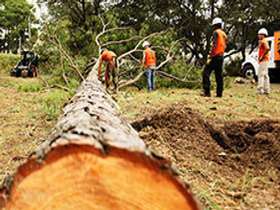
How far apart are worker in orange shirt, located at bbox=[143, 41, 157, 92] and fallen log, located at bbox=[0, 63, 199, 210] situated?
33.5ft

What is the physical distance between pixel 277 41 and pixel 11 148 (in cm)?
1330

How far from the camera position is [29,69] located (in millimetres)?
20297

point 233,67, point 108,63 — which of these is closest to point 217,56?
point 108,63

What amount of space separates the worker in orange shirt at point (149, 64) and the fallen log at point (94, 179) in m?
10.2

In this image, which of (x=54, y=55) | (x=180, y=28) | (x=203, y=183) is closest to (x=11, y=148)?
(x=203, y=183)

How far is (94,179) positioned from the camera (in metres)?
1.90

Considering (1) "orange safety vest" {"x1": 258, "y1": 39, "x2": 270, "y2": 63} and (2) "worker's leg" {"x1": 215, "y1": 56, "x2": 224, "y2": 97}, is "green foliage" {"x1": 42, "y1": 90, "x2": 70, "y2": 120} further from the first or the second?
(1) "orange safety vest" {"x1": 258, "y1": 39, "x2": 270, "y2": 63}

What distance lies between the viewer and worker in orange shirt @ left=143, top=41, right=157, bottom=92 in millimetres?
12109

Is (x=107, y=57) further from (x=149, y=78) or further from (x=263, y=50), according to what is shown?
(x=263, y=50)

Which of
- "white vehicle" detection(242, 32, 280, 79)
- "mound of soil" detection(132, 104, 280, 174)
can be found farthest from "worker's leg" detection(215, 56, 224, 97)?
"white vehicle" detection(242, 32, 280, 79)

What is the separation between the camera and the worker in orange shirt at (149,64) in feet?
39.7

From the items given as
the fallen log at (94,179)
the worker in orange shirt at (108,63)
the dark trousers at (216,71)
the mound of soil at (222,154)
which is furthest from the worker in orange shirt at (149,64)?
the fallen log at (94,179)

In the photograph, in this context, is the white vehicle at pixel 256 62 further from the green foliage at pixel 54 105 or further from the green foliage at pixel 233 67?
the green foliage at pixel 54 105

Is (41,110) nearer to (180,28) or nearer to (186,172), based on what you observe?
(186,172)
